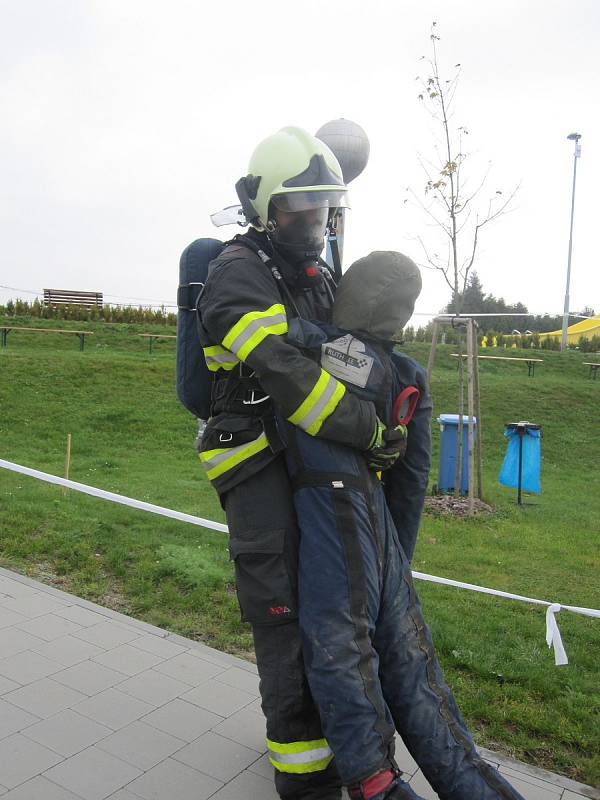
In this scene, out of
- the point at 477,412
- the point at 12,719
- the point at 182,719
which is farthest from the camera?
the point at 477,412

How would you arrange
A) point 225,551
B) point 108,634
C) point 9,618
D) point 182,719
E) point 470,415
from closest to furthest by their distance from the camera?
point 182,719 < point 108,634 < point 9,618 < point 225,551 < point 470,415

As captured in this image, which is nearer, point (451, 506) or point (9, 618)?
point (9, 618)

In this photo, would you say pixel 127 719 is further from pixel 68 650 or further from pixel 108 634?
pixel 108 634

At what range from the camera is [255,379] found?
8.30 ft

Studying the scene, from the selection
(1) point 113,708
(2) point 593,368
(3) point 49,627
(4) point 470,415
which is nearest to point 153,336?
(2) point 593,368

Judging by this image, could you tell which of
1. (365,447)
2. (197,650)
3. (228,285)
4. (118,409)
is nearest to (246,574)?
(365,447)

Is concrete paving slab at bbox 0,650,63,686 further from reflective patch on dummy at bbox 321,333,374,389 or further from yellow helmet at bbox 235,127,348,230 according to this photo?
yellow helmet at bbox 235,127,348,230

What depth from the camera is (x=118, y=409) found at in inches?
486

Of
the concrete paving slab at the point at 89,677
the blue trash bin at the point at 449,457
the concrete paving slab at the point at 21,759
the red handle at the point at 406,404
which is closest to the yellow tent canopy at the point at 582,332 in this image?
the blue trash bin at the point at 449,457

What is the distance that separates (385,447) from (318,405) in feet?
1.26

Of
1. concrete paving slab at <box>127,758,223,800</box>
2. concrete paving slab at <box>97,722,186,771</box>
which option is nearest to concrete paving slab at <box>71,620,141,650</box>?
concrete paving slab at <box>97,722,186,771</box>

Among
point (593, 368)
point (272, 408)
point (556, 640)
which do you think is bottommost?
point (556, 640)

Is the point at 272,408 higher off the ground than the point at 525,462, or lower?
higher

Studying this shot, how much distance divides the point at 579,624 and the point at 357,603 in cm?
295
